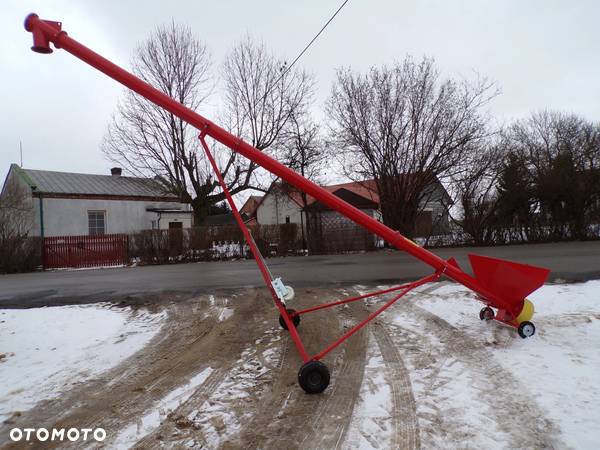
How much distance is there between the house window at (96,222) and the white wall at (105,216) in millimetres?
227

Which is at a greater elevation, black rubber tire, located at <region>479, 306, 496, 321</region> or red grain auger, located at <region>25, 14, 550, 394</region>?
red grain auger, located at <region>25, 14, 550, 394</region>

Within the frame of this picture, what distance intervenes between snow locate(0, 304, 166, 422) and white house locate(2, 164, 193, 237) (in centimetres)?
1799

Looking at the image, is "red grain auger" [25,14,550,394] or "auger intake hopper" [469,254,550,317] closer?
"red grain auger" [25,14,550,394]

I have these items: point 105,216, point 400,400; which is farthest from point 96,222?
point 400,400

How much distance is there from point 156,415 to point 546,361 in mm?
3592

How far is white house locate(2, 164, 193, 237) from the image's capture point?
24359 mm

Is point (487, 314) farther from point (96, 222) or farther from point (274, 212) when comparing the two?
point (274, 212)

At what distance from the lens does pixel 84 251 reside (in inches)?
754

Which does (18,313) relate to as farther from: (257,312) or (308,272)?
(308,272)

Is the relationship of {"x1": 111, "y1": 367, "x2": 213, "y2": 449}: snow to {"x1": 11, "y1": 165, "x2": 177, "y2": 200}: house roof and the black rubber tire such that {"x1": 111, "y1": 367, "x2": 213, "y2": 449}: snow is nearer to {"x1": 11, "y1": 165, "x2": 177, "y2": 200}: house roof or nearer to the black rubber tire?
the black rubber tire

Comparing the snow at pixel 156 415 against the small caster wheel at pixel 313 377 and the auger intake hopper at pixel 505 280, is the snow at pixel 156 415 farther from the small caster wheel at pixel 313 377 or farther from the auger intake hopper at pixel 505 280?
the auger intake hopper at pixel 505 280

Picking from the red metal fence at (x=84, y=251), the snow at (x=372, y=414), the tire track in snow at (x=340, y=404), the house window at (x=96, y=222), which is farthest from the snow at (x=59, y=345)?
the house window at (x=96, y=222)

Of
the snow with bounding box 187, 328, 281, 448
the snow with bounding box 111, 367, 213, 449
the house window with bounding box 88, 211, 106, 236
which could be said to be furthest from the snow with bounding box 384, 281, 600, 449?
the house window with bounding box 88, 211, 106, 236

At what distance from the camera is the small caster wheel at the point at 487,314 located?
4956mm
